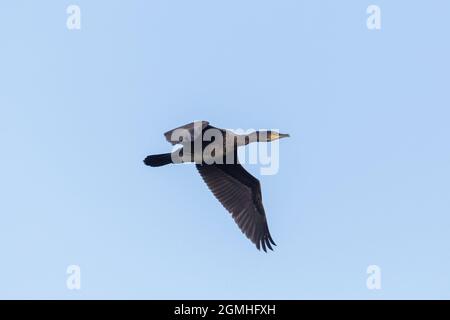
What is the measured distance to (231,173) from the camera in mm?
18547

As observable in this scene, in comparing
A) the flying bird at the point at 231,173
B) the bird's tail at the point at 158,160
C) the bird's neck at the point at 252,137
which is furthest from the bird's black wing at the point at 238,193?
the bird's tail at the point at 158,160

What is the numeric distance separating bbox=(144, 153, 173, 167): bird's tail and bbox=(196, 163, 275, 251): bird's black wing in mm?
1337

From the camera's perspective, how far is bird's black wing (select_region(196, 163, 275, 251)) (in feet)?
60.4

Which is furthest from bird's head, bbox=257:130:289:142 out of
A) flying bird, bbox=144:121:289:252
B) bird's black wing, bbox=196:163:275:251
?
bird's black wing, bbox=196:163:275:251

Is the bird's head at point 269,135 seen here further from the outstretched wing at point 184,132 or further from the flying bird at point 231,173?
the outstretched wing at point 184,132

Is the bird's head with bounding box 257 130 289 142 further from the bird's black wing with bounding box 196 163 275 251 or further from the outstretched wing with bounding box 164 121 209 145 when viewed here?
the outstretched wing with bounding box 164 121 209 145

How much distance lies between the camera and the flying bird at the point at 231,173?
1738cm

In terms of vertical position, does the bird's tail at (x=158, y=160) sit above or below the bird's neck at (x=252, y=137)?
below

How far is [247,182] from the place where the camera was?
18.6 metres
